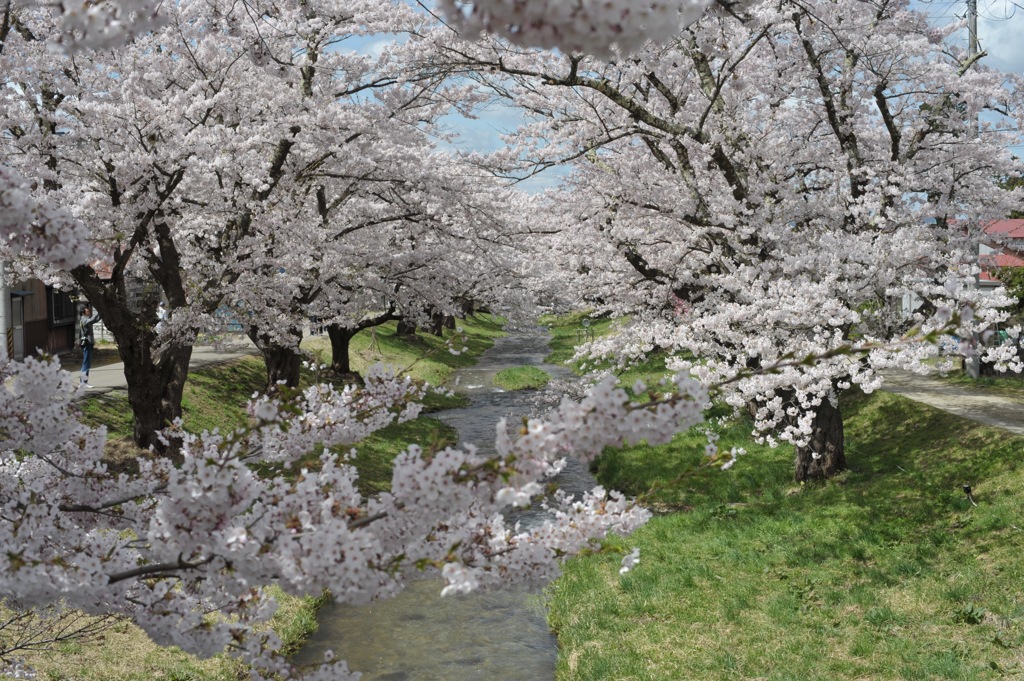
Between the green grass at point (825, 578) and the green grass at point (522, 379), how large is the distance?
15514mm

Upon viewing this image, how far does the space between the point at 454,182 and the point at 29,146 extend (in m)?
8.31

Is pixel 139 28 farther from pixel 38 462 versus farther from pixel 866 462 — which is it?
pixel 866 462

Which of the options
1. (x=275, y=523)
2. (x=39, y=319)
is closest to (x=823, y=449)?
(x=275, y=523)

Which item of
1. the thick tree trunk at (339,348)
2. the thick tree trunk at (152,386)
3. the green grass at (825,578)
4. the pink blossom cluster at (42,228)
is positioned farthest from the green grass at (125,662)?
the thick tree trunk at (339,348)

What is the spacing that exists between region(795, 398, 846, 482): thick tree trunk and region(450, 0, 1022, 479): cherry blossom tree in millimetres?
27

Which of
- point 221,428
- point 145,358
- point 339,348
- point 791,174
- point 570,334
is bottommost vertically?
point 221,428

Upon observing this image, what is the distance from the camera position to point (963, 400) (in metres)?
17.3

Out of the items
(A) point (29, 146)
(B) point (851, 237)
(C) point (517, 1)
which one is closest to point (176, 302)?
(A) point (29, 146)

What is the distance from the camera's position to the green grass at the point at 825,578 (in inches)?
325

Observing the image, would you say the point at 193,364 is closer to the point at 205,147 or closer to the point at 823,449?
the point at 205,147

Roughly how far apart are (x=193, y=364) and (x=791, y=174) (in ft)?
55.2

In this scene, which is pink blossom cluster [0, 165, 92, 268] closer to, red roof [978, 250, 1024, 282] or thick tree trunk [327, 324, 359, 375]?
red roof [978, 250, 1024, 282]

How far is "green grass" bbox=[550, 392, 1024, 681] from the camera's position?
8.27m

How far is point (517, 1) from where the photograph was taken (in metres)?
2.26
